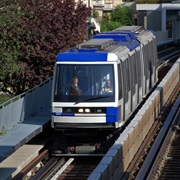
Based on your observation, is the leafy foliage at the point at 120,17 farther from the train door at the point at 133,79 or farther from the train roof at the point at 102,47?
the train door at the point at 133,79

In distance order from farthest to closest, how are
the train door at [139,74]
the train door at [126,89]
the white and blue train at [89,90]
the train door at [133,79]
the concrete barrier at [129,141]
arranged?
1. the train door at [139,74]
2. the train door at [133,79]
3. the train door at [126,89]
4. the white and blue train at [89,90]
5. the concrete barrier at [129,141]

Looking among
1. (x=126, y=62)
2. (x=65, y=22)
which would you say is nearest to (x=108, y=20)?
(x=65, y=22)

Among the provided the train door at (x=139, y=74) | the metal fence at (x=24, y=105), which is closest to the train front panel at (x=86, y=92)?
the metal fence at (x=24, y=105)

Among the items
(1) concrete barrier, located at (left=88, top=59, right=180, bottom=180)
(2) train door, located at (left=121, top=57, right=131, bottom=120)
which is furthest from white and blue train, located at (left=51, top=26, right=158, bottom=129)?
(1) concrete barrier, located at (left=88, top=59, right=180, bottom=180)

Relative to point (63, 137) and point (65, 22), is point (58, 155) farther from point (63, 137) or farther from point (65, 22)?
point (65, 22)

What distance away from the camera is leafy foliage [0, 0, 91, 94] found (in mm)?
26297

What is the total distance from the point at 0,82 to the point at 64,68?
7.78 m

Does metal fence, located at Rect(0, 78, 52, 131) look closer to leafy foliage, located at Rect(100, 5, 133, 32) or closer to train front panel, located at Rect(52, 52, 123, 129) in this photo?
train front panel, located at Rect(52, 52, 123, 129)

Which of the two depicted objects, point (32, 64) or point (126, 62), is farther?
point (32, 64)

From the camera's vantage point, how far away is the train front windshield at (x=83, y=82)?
20141mm

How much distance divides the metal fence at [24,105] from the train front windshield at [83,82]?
130cm

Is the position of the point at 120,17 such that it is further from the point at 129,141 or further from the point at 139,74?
the point at 129,141

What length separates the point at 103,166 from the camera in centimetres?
1410

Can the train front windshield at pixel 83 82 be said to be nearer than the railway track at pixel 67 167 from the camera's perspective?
No
